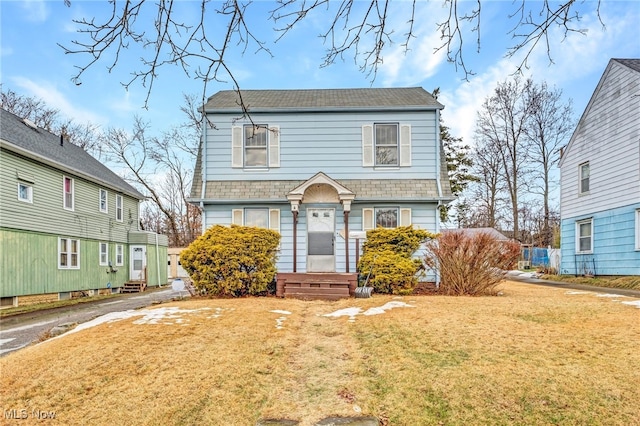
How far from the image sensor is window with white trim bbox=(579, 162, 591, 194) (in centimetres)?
1549

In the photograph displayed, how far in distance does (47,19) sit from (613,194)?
16.6 m

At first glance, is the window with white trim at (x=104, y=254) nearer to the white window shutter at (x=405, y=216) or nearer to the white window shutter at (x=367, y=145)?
the white window shutter at (x=367, y=145)

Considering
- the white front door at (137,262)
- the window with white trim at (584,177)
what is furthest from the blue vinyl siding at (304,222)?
the white front door at (137,262)

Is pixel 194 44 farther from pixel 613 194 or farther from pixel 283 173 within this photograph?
pixel 613 194

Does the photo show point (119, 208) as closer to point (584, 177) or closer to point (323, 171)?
point (323, 171)

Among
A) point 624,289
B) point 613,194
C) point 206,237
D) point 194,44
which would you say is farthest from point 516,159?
point 194,44

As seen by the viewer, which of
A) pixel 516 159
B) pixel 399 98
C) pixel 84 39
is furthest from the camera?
pixel 516 159

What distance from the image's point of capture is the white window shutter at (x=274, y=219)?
1224 cm

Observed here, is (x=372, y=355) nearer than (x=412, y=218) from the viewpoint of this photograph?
Yes

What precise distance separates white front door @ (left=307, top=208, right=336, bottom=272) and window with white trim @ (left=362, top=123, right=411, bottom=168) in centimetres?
221

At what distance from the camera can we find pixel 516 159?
96.6ft

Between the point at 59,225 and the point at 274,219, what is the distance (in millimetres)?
9749

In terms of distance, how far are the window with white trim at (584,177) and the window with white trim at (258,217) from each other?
42.0ft

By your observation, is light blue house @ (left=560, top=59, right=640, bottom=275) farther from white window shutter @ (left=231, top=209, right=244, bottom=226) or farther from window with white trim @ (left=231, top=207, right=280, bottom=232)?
white window shutter @ (left=231, top=209, right=244, bottom=226)
